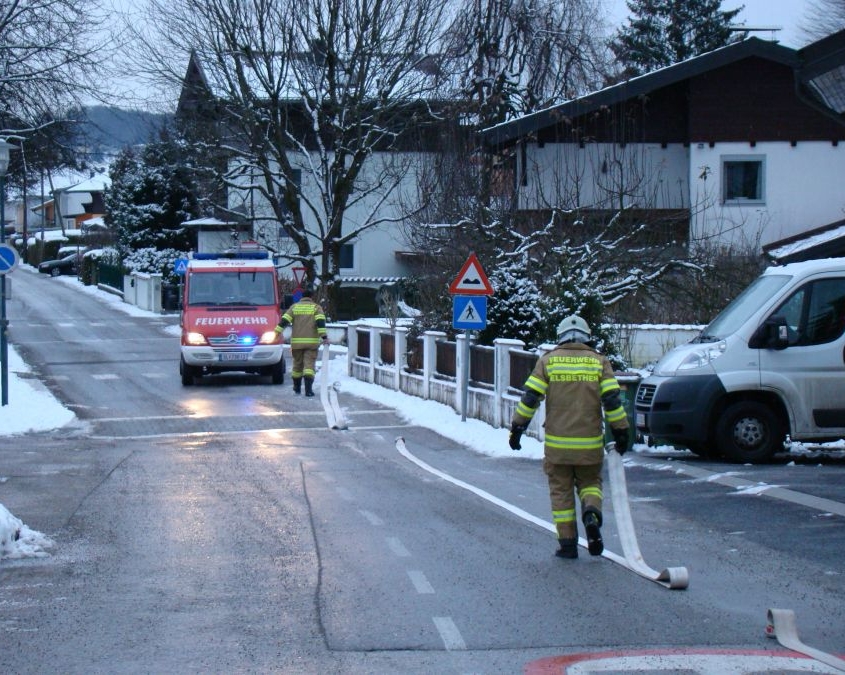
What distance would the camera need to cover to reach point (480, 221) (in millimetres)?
23172

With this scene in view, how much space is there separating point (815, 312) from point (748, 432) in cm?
163

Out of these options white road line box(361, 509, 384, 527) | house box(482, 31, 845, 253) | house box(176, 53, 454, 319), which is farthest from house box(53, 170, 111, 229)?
white road line box(361, 509, 384, 527)

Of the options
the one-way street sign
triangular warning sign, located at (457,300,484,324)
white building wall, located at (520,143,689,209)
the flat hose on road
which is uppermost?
white building wall, located at (520,143,689,209)

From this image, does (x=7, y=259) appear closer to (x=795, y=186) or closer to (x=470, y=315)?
(x=470, y=315)

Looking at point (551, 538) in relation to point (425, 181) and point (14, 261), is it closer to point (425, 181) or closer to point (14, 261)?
point (14, 261)

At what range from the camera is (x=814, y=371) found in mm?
14125

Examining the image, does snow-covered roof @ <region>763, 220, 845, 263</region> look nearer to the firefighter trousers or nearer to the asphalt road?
the asphalt road

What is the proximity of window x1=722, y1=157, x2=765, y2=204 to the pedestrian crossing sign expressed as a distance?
14.8 m

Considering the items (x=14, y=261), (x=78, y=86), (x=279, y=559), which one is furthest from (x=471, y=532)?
(x=78, y=86)

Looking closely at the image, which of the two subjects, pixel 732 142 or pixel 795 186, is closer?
pixel 732 142

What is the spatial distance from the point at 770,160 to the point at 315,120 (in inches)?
508

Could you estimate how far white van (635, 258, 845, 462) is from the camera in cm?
1409

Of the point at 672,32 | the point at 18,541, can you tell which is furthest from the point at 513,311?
the point at 672,32

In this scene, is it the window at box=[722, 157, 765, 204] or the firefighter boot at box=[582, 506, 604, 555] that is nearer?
the firefighter boot at box=[582, 506, 604, 555]
